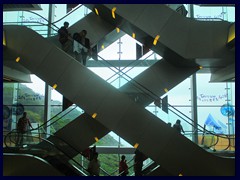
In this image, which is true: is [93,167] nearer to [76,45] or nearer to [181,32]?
[76,45]

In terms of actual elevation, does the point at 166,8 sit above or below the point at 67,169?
above

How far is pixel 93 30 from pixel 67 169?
22.5ft

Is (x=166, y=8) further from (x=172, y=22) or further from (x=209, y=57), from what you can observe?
(x=209, y=57)

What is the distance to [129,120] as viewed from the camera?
11.1 metres

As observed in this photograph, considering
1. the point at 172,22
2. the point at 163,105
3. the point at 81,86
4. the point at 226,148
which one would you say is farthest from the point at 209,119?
the point at 81,86

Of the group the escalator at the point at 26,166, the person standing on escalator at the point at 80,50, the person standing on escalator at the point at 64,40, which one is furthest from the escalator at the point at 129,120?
the escalator at the point at 26,166

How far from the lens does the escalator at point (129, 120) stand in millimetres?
11008

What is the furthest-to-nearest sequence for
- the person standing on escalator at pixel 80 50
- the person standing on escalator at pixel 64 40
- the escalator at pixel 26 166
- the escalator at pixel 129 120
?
the person standing on escalator at pixel 64 40 < the person standing on escalator at pixel 80 50 < the escalator at pixel 129 120 < the escalator at pixel 26 166

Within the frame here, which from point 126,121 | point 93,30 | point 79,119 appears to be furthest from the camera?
point 93,30

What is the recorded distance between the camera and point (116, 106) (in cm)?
1120

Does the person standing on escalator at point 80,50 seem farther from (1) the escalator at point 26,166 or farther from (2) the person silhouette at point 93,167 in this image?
(1) the escalator at point 26,166

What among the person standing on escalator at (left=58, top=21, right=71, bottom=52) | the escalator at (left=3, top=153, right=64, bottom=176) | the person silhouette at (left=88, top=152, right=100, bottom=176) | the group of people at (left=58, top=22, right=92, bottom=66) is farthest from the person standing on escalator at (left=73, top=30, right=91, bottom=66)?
the escalator at (left=3, top=153, right=64, bottom=176)

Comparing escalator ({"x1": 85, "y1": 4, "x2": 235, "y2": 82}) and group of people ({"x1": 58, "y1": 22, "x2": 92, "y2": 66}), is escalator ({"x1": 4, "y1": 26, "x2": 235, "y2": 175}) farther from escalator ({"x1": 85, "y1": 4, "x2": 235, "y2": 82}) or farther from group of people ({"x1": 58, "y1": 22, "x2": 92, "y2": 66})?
escalator ({"x1": 85, "y1": 4, "x2": 235, "y2": 82})

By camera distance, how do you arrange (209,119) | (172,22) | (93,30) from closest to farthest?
(172,22) → (93,30) → (209,119)
